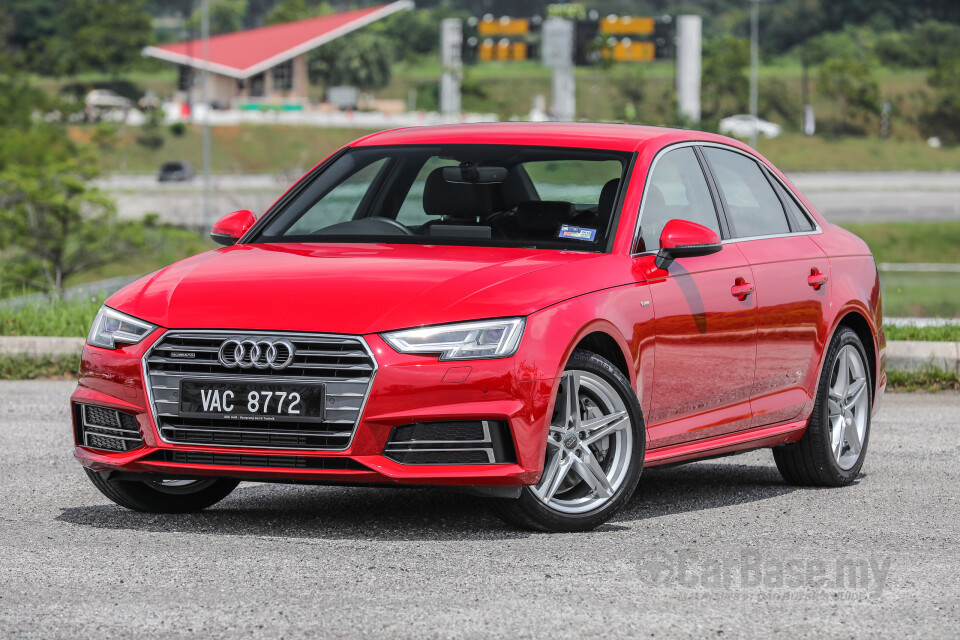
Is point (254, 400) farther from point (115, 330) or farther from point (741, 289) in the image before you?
point (741, 289)

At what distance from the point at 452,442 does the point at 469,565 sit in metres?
0.47

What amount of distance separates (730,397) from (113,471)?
2.60 m

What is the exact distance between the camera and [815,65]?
120812mm

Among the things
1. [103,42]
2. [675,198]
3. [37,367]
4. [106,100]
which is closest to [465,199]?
[675,198]

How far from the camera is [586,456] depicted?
6.00m

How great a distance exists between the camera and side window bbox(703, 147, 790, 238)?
7.38 m

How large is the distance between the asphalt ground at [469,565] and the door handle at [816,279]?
3.13ft

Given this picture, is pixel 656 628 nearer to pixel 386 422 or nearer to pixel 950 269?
pixel 386 422

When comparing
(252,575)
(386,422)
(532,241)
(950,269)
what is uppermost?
(532,241)

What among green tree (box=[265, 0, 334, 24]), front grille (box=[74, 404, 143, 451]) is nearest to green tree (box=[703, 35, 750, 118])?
green tree (box=[265, 0, 334, 24])

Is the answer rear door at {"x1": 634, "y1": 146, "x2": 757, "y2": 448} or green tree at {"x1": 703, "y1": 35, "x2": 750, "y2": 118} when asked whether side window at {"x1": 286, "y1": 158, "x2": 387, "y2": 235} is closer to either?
rear door at {"x1": 634, "y1": 146, "x2": 757, "y2": 448}

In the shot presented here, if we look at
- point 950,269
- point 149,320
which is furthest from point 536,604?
point 950,269

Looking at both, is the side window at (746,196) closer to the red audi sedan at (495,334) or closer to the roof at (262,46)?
the red audi sedan at (495,334)

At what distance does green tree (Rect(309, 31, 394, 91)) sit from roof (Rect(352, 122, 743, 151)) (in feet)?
378
